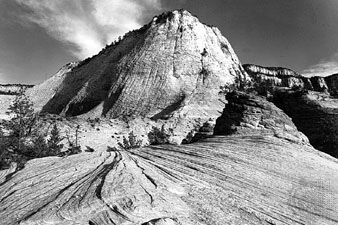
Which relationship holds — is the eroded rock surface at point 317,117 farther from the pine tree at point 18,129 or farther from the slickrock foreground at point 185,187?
the pine tree at point 18,129

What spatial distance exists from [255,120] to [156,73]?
46.8m

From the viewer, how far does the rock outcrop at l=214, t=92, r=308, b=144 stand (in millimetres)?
12125

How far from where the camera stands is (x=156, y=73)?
194 feet

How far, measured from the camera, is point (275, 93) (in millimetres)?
19484

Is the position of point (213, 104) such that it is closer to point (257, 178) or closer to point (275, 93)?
point (275, 93)

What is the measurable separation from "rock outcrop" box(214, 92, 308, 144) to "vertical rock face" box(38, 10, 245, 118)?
114 feet

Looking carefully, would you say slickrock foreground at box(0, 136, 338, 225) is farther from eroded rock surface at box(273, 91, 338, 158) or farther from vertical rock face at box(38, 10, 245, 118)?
vertical rock face at box(38, 10, 245, 118)

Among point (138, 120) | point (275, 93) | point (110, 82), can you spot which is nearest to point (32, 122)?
point (138, 120)

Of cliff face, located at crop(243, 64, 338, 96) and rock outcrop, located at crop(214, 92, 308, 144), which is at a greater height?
cliff face, located at crop(243, 64, 338, 96)

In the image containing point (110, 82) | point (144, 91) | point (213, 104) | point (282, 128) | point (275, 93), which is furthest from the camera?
point (110, 82)

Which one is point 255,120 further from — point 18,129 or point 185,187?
point 18,129

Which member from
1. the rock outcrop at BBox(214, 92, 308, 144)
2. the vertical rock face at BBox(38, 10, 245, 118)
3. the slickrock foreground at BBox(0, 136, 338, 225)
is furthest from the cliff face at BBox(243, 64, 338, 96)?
the slickrock foreground at BBox(0, 136, 338, 225)

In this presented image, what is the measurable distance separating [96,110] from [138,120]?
18785mm

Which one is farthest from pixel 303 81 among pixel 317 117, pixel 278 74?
pixel 317 117
